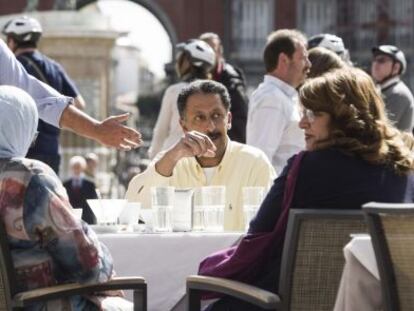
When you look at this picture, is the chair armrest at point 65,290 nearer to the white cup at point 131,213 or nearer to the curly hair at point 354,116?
the curly hair at point 354,116

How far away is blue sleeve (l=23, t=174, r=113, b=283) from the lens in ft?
13.0

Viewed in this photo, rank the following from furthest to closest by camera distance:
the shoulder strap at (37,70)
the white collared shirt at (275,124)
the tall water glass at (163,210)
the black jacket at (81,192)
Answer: the black jacket at (81,192) → the shoulder strap at (37,70) → the white collared shirt at (275,124) → the tall water glass at (163,210)

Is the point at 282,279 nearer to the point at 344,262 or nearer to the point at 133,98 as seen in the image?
the point at 344,262

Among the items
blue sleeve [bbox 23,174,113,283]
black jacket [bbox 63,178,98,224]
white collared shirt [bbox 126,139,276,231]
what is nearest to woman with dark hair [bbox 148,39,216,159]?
white collared shirt [bbox 126,139,276,231]

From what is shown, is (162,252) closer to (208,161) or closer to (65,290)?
(65,290)

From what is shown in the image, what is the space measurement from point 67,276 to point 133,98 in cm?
→ 5672

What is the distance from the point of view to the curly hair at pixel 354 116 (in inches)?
168

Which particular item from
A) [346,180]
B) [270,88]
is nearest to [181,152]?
[346,180]

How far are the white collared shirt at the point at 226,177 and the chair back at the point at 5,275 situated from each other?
4.81ft

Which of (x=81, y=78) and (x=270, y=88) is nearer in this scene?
(x=270, y=88)

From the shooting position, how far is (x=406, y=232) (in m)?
3.70

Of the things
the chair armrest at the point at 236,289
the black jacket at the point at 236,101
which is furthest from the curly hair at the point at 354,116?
the black jacket at the point at 236,101

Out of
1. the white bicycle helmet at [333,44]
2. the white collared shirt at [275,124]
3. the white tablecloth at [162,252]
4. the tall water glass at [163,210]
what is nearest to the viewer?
the white tablecloth at [162,252]

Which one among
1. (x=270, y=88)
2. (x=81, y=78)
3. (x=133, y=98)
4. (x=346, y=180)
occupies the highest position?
(x=346, y=180)
